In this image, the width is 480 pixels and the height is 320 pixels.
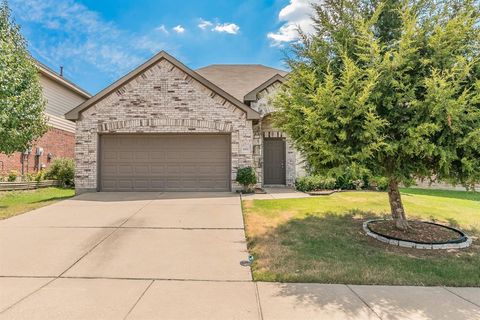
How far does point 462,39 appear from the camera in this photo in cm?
483

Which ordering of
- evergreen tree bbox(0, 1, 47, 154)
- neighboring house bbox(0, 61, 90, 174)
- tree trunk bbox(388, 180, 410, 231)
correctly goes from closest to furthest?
tree trunk bbox(388, 180, 410, 231), evergreen tree bbox(0, 1, 47, 154), neighboring house bbox(0, 61, 90, 174)

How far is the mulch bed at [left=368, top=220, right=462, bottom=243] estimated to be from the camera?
5594 mm

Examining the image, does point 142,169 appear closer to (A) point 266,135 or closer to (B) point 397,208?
(A) point 266,135

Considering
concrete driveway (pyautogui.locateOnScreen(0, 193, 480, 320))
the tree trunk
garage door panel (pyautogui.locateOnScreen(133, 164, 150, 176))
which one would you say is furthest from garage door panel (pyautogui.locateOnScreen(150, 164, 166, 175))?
the tree trunk

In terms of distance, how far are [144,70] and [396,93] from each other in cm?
960

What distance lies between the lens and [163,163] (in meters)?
11.5

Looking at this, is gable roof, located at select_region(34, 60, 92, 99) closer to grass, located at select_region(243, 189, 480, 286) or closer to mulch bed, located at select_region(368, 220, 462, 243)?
grass, located at select_region(243, 189, 480, 286)

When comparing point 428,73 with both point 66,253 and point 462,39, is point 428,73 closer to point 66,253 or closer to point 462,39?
point 462,39

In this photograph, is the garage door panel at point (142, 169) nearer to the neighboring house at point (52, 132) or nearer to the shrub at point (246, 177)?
the shrub at point (246, 177)

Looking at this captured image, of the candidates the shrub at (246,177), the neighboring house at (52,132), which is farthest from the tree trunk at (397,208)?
the neighboring house at (52,132)

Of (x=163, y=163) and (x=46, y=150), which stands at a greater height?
(x=46, y=150)

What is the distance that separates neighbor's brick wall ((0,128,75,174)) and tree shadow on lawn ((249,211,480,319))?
14.1 m

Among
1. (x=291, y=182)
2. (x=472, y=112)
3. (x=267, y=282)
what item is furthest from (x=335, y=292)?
(x=291, y=182)

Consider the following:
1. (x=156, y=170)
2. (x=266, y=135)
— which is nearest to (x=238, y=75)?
(x=266, y=135)
